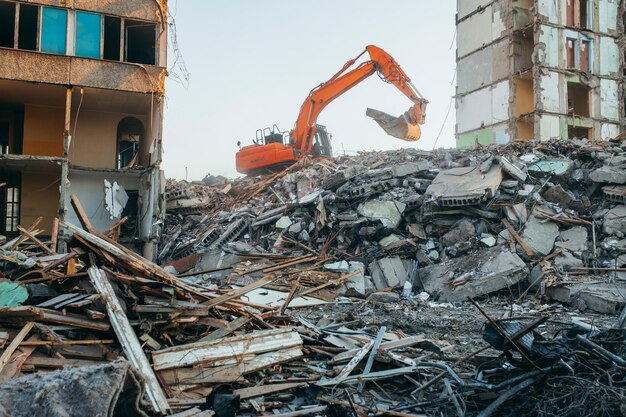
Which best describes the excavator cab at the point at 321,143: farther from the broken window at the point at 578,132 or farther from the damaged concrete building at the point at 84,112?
the broken window at the point at 578,132

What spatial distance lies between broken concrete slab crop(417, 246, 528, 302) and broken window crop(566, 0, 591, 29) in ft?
81.1

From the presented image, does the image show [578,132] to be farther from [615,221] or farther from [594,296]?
[594,296]

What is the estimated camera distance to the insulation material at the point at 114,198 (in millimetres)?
17125

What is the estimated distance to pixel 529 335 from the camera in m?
4.97

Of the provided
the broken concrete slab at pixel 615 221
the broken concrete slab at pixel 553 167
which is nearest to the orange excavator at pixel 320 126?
the broken concrete slab at pixel 553 167

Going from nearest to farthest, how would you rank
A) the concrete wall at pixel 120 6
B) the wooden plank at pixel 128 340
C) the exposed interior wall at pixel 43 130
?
the wooden plank at pixel 128 340 → the concrete wall at pixel 120 6 → the exposed interior wall at pixel 43 130

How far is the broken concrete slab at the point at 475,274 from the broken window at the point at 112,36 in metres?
11.8

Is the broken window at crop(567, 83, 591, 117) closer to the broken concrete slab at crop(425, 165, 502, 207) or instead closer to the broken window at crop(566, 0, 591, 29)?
the broken window at crop(566, 0, 591, 29)

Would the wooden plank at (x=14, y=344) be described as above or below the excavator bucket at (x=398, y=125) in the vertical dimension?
below

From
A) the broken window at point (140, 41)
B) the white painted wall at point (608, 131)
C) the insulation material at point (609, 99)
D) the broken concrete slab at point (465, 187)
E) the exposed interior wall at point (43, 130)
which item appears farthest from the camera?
the insulation material at point (609, 99)

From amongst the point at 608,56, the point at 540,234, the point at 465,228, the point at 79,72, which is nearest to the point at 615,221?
the point at 540,234

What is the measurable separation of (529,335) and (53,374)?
4024 mm

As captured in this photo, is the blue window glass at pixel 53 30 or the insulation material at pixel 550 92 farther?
the insulation material at pixel 550 92

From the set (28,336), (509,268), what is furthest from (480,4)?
(28,336)
